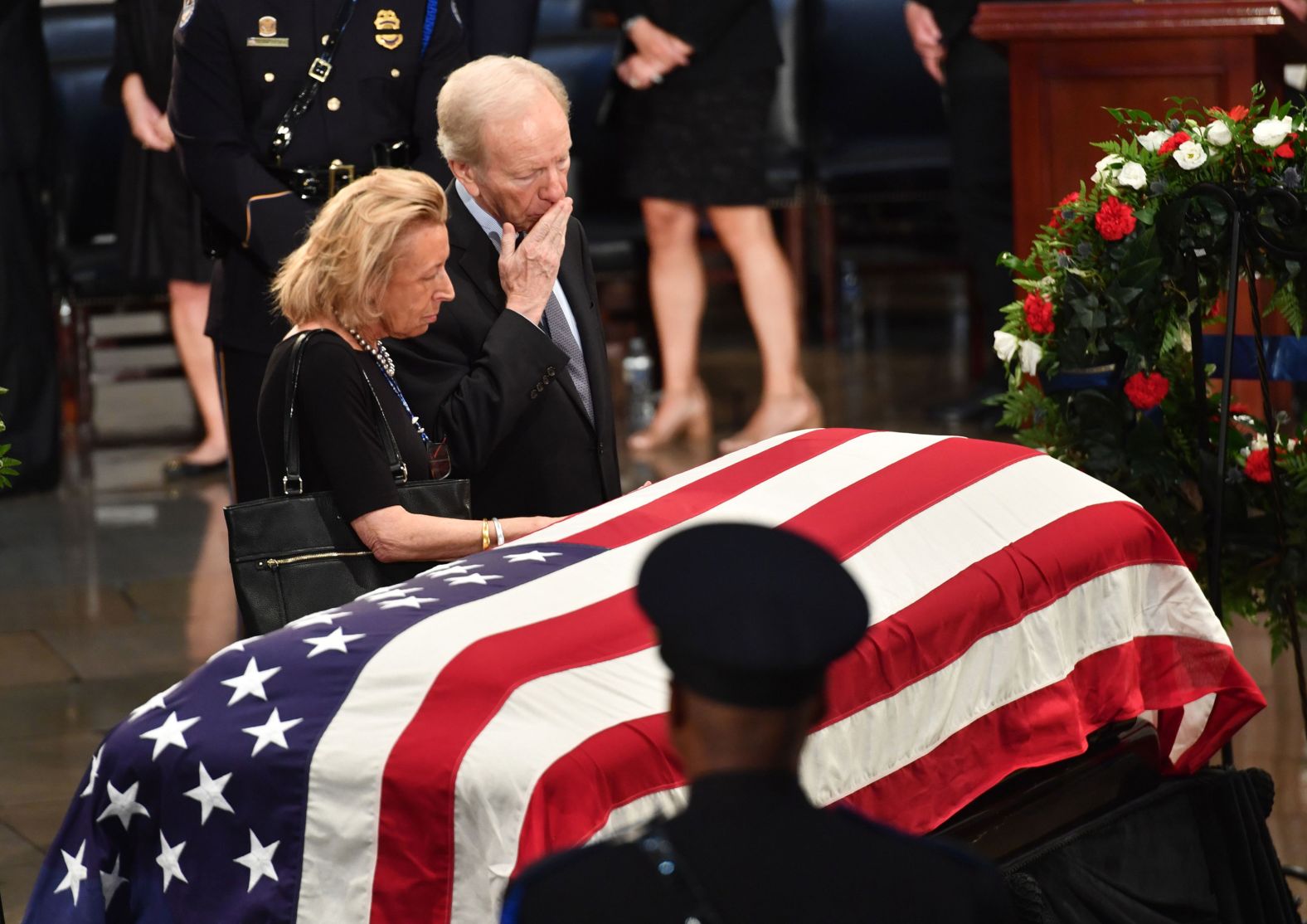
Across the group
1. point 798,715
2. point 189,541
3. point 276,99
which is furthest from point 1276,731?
point 189,541

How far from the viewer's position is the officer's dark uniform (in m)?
1.34

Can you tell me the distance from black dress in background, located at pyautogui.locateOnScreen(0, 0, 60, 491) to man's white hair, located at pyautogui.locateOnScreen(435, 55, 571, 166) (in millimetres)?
3275

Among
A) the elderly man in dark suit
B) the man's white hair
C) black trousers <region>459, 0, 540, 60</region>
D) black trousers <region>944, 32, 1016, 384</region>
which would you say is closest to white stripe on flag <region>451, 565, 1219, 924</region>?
the elderly man in dark suit

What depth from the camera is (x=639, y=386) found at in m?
7.48

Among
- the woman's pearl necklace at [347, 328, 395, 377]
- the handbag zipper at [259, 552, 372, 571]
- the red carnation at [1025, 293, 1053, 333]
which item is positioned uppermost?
the woman's pearl necklace at [347, 328, 395, 377]

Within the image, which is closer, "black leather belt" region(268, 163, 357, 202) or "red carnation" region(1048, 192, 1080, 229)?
"red carnation" region(1048, 192, 1080, 229)

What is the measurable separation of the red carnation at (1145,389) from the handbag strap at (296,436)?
129 cm

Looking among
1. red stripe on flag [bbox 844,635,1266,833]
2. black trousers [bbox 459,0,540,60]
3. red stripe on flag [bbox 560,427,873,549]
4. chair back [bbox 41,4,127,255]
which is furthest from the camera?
chair back [bbox 41,4,127,255]

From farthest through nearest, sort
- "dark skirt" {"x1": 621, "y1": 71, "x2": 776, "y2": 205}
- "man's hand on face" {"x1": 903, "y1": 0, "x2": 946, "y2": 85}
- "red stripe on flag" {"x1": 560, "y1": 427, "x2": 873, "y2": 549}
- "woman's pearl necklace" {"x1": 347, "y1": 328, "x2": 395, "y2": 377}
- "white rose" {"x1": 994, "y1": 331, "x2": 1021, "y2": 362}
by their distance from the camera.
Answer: "man's hand on face" {"x1": 903, "y1": 0, "x2": 946, "y2": 85}, "dark skirt" {"x1": 621, "y1": 71, "x2": 776, "y2": 205}, "white rose" {"x1": 994, "y1": 331, "x2": 1021, "y2": 362}, "woman's pearl necklace" {"x1": 347, "y1": 328, "x2": 395, "y2": 377}, "red stripe on flag" {"x1": 560, "y1": 427, "x2": 873, "y2": 549}

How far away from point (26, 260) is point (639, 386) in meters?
2.26

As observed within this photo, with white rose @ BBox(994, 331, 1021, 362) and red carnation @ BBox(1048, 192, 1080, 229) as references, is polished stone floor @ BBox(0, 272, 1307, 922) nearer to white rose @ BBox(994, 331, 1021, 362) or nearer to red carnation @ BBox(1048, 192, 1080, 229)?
white rose @ BBox(994, 331, 1021, 362)

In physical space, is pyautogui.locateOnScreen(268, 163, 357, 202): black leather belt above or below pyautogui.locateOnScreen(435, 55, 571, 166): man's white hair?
below

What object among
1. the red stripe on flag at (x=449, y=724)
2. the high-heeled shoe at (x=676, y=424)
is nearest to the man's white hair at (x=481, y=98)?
the red stripe on flag at (x=449, y=724)

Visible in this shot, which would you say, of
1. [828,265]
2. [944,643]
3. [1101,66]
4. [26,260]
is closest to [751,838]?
[944,643]
